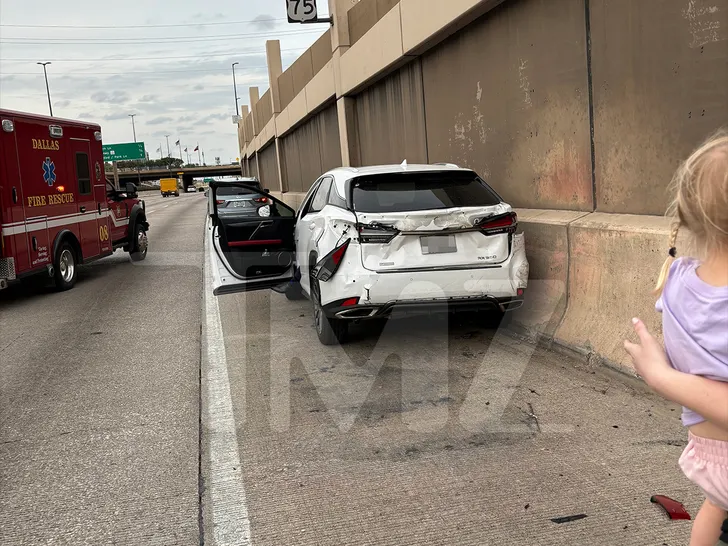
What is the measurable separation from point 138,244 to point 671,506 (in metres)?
13.8

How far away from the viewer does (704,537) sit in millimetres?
1991

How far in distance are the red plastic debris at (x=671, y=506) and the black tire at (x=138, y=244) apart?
13.5m

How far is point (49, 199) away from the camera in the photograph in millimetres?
11234

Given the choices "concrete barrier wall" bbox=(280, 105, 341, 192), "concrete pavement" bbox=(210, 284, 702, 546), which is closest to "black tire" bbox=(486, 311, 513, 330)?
"concrete pavement" bbox=(210, 284, 702, 546)

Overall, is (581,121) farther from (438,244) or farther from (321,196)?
(321,196)

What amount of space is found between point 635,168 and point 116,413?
4811 millimetres

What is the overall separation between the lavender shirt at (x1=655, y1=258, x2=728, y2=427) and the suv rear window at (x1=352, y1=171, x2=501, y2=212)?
14.0ft

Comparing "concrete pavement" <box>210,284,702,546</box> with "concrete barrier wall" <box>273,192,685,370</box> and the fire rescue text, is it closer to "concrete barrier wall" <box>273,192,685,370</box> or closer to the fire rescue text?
"concrete barrier wall" <box>273,192,685,370</box>

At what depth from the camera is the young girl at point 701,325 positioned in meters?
1.68

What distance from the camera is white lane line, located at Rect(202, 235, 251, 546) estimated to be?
3.31 metres

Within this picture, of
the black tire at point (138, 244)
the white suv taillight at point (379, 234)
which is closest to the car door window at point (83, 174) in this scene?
the black tire at point (138, 244)

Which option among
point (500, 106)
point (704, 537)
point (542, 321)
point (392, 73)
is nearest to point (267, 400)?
point (542, 321)

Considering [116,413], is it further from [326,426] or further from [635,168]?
[635,168]

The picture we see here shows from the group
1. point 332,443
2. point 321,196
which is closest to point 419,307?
point 332,443
